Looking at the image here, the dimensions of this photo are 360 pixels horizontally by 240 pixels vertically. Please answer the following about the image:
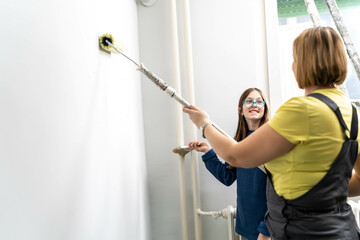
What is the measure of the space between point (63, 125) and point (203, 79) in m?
0.99

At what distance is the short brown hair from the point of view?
71 cm

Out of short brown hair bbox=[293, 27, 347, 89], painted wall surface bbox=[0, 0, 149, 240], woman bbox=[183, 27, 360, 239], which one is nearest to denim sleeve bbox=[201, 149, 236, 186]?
painted wall surface bbox=[0, 0, 149, 240]

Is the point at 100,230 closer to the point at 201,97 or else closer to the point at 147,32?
the point at 201,97

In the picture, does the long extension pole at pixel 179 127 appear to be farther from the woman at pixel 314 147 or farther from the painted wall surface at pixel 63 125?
the woman at pixel 314 147

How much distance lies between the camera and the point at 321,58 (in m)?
0.71

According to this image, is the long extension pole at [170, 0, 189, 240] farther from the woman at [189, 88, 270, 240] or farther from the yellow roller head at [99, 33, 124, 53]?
the yellow roller head at [99, 33, 124, 53]

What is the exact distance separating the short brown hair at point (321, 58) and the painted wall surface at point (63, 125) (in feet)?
2.02

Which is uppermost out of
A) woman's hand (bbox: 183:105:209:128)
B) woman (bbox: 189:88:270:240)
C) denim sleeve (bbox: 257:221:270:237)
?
woman's hand (bbox: 183:105:209:128)

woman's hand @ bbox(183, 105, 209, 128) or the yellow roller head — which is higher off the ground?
the yellow roller head

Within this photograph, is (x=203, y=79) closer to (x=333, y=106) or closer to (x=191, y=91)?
(x=191, y=91)

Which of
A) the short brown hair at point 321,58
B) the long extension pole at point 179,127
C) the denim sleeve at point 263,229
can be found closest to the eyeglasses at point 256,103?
the long extension pole at point 179,127

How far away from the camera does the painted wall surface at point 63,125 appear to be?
591 mm

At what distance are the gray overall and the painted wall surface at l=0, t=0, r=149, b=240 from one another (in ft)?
1.87

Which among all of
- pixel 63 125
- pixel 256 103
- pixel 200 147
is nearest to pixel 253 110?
pixel 256 103
